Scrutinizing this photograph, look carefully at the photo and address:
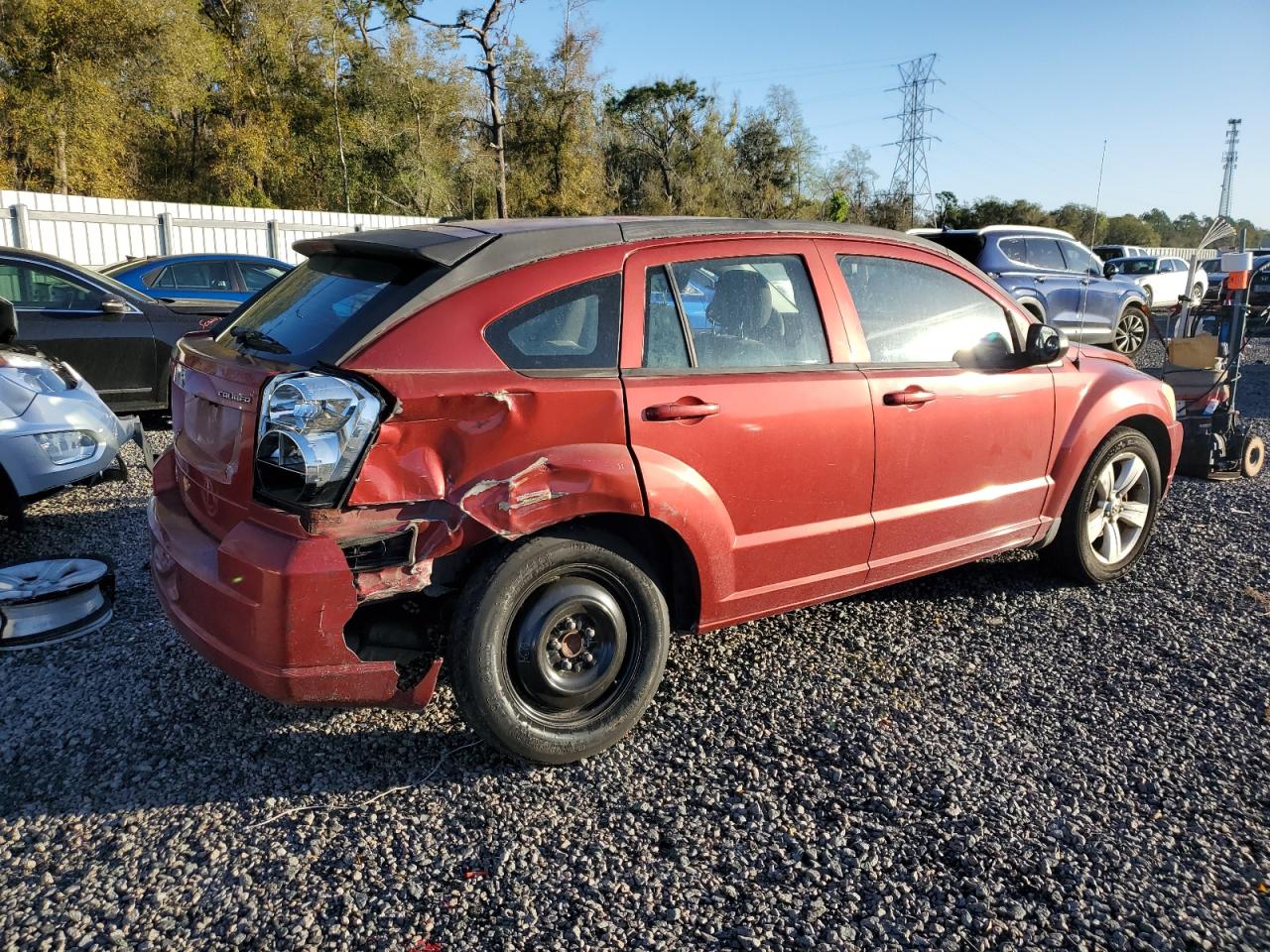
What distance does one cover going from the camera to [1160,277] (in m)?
20.0

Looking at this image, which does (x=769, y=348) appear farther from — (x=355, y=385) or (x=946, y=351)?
(x=355, y=385)

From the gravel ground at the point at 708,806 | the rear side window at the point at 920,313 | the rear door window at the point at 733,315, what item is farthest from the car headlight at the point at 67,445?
the rear side window at the point at 920,313

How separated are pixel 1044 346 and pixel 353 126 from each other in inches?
1413

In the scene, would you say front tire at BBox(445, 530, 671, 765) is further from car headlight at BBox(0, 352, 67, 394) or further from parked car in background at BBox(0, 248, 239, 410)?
parked car in background at BBox(0, 248, 239, 410)

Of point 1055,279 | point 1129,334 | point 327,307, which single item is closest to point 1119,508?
point 327,307

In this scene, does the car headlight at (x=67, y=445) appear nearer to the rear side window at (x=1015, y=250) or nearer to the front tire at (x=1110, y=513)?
the front tire at (x=1110, y=513)

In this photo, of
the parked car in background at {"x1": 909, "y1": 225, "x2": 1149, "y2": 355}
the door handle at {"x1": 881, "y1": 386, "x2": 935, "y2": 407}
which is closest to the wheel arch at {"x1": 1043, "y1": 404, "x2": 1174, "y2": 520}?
the door handle at {"x1": 881, "y1": 386, "x2": 935, "y2": 407}

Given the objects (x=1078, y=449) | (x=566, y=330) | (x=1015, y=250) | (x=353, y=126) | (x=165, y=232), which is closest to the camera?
(x=566, y=330)

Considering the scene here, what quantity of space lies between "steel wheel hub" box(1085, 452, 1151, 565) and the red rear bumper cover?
11.3 feet

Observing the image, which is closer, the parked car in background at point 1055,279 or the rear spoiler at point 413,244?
the rear spoiler at point 413,244

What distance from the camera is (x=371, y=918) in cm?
227

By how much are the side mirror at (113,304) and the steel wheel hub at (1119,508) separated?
7.57m

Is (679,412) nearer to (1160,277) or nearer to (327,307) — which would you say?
(327,307)

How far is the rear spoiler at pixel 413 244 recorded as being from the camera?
281 cm
